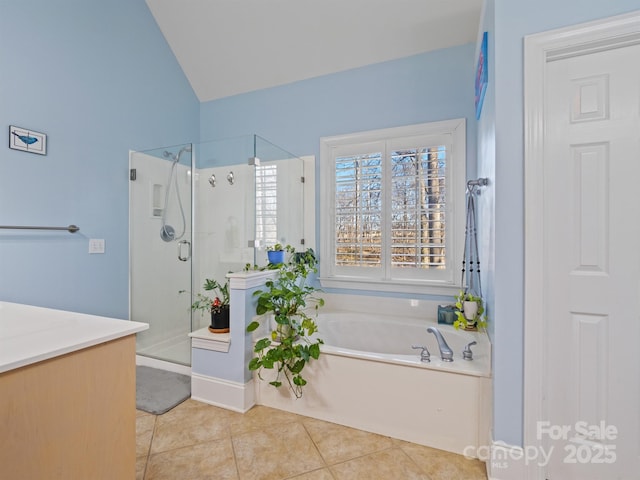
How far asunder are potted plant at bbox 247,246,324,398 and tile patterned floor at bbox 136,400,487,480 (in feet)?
0.89

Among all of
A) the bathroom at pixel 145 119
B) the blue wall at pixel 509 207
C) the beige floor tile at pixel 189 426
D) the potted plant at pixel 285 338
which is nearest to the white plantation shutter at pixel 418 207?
the bathroom at pixel 145 119

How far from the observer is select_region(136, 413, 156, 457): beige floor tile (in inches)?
64.3

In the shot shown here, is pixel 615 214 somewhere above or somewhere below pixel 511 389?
above

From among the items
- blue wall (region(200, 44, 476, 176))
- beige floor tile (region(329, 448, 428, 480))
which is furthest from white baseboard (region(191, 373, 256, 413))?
blue wall (region(200, 44, 476, 176))

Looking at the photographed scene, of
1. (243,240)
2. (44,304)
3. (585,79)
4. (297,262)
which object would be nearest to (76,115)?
(44,304)

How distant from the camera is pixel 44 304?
2.15 meters

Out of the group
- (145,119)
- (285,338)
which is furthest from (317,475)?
(145,119)

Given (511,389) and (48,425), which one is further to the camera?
(511,389)

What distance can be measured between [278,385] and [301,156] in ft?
6.69

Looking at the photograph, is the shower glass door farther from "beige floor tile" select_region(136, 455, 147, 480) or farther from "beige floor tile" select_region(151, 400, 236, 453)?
"beige floor tile" select_region(136, 455, 147, 480)

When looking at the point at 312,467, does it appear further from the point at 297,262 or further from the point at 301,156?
the point at 301,156

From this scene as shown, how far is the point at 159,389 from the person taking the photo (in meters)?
2.28

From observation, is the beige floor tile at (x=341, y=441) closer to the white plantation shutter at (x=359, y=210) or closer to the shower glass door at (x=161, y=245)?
the white plantation shutter at (x=359, y=210)

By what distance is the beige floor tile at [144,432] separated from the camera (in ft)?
5.36
